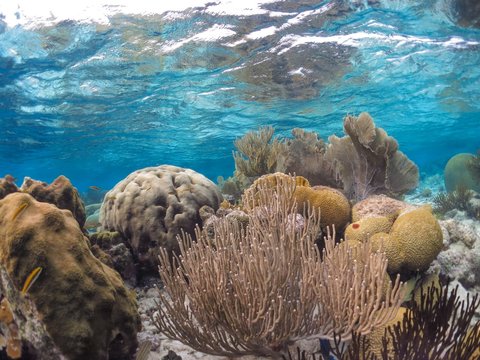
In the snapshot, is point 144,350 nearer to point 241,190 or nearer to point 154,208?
point 154,208

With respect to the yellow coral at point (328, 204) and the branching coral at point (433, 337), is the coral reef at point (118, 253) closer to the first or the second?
the yellow coral at point (328, 204)

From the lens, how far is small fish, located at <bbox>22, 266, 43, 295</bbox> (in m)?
2.71

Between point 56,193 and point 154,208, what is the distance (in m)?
1.63

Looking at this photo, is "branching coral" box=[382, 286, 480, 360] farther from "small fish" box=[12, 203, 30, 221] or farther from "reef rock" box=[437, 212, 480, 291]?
"small fish" box=[12, 203, 30, 221]

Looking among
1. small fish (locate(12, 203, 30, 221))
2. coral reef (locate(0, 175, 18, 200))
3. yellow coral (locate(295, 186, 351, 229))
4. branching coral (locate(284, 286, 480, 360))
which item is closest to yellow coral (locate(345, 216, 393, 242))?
yellow coral (locate(295, 186, 351, 229))

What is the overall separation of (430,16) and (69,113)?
19269mm

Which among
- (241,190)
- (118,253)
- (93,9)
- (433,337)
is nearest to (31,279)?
(118,253)

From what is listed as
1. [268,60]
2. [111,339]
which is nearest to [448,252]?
[111,339]

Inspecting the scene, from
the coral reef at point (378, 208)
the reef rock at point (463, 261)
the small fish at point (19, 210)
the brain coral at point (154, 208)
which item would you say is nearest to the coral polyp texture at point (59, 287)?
the small fish at point (19, 210)

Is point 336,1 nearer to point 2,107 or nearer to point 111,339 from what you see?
point 111,339

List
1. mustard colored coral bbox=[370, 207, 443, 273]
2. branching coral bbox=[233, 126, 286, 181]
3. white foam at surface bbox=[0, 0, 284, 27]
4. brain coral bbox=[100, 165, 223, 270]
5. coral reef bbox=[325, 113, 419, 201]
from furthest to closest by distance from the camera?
white foam at surface bbox=[0, 0, 284, 27]
branching coral bbox=[233, 126, 286, 181]
coral reef bbox=[325, 113, 419, 201]
brain coral bbox=[100, 165, 223, 270]
mustard colored coral bbox=[370, 207, 443, 273]

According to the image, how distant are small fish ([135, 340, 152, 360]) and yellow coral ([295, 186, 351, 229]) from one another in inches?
119

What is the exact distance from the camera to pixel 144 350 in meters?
3.42

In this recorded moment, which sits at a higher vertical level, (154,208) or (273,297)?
(273,297)
